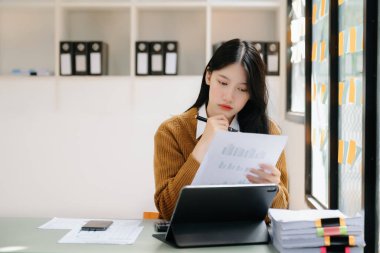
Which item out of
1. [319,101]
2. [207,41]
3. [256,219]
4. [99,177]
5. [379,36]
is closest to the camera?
[256,219]

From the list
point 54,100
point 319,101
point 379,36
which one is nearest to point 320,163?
point 319,101

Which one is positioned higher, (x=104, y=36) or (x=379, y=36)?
(x=104, y=36)

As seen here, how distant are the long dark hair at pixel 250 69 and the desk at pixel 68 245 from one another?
0.53 m

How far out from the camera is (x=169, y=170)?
1.73 meters

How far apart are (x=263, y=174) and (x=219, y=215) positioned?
0.20 meters

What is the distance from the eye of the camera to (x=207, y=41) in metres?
3.70

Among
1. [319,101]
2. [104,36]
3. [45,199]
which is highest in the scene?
[104,36]

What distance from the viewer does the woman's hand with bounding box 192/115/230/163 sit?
1625mm

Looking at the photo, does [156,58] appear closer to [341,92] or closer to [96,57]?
[96,57]

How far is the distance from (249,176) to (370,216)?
0.57m

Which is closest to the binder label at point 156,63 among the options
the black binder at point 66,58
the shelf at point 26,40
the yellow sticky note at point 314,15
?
the black binder at point 66,58

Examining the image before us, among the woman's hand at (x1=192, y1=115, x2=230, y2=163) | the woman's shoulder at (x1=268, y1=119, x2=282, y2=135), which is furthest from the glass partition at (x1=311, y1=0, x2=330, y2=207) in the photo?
the woman's hand at (x1=192, y1=115, x2=230, y2=163)

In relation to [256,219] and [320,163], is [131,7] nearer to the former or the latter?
[320,163]

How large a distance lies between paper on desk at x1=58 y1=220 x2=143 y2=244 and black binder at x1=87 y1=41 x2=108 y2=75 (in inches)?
91.9
